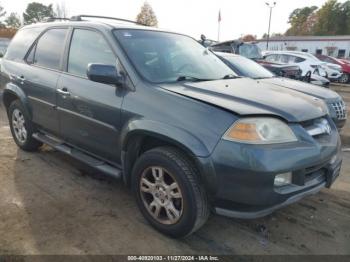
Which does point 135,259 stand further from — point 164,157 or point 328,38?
point 328,38

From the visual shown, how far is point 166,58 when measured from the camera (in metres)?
3.67

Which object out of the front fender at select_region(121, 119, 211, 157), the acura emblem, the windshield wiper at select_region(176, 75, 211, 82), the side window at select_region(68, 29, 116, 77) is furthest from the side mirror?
the acura emblem

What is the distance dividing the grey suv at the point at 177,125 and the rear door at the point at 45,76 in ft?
0.06

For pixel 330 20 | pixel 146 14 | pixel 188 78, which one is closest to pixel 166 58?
pixel 188 78

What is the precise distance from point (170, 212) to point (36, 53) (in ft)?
9.82

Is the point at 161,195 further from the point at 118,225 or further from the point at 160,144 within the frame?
the point at 118,225

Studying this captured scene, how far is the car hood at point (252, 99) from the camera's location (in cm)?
282

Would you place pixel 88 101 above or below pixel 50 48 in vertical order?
below

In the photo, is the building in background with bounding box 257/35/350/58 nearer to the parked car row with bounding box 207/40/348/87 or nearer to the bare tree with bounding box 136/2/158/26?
the bare tree with bounding box 136/2/158/26

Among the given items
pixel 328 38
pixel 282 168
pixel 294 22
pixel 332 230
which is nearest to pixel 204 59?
pixel 282 168

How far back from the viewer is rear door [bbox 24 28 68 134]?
13.8 ft

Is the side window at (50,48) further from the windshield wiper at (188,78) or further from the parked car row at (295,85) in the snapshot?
the parked car row at (295,85)

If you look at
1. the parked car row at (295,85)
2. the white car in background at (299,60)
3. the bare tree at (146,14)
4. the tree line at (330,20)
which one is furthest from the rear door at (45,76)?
the tree line at (330,20)

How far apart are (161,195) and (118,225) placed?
0.57 metres
